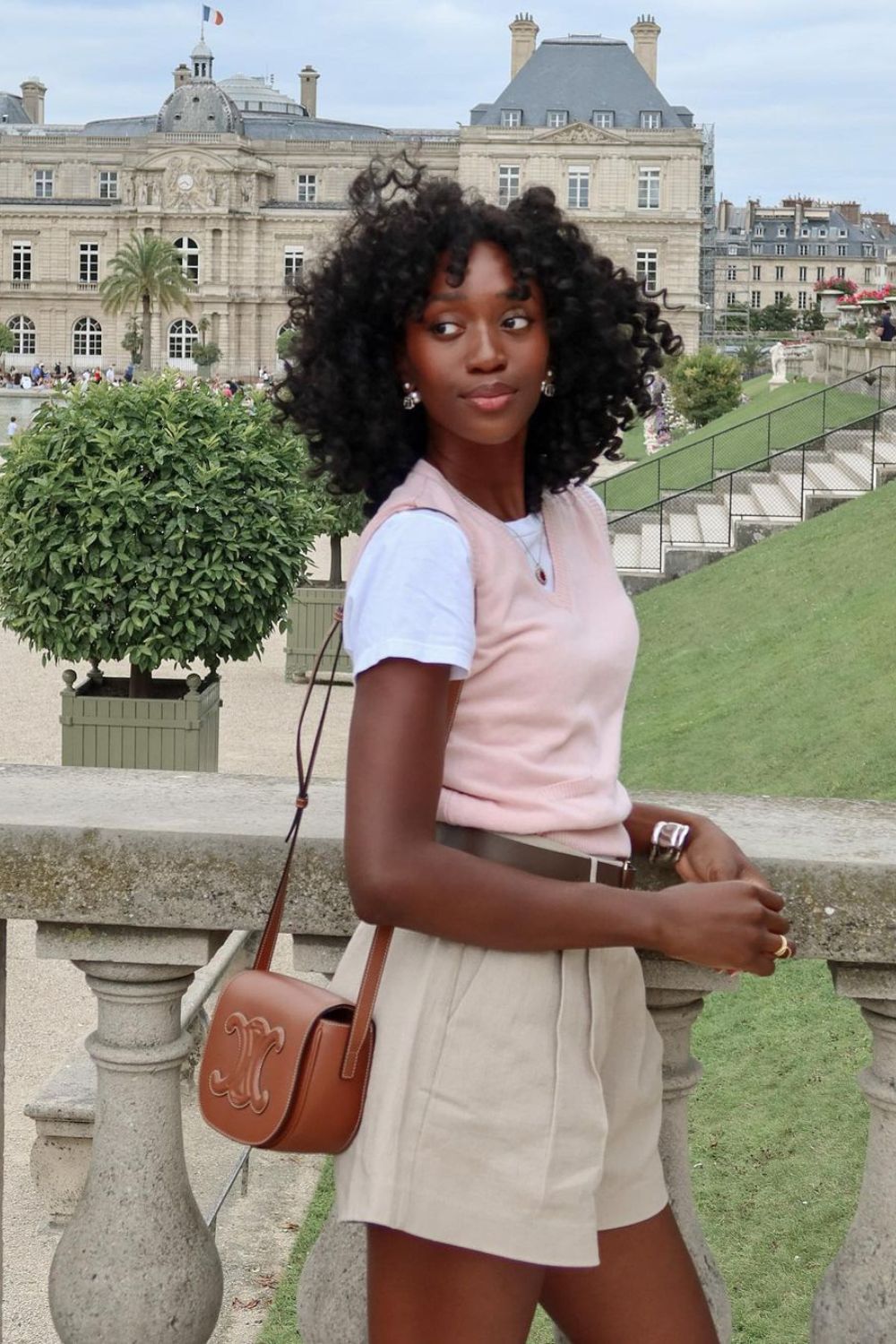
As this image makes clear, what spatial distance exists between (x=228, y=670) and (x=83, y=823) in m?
15.2

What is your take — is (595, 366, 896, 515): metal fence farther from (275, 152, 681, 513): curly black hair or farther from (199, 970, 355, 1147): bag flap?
(199, 970, 355, 1147): bag flap

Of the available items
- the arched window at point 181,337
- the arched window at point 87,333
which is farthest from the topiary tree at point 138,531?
the arched window at point 87,333

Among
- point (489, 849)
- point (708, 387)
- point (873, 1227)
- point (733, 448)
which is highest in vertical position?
point (708, 387)

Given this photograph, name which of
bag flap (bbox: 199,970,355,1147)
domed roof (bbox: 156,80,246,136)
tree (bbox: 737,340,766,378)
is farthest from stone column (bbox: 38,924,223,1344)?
domed roof (bbox: 156,80,246,136)

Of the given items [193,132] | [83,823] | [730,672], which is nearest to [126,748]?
[730,672]

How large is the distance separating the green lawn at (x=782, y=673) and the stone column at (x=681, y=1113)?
19.7 ft

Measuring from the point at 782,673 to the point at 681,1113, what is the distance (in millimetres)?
9573

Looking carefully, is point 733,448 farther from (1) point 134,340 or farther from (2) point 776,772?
(1) point 134,340

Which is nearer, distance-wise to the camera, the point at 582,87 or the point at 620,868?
the point at 620,868

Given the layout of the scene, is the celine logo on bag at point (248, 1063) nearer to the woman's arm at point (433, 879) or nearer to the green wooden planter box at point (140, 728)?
the woman's arm at point (433, 879)

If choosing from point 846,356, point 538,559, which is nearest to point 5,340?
point 846,356

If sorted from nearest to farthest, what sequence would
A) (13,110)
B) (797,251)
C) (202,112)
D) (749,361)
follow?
(749,361)
(202,112)
(13,110)
(797,251)

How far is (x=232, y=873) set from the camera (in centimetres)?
204

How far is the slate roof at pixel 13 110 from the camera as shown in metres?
107
